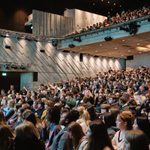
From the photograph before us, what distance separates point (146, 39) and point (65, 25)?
7.06 metres

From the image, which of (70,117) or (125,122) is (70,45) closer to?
(70,117)

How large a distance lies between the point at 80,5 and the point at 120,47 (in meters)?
5.89

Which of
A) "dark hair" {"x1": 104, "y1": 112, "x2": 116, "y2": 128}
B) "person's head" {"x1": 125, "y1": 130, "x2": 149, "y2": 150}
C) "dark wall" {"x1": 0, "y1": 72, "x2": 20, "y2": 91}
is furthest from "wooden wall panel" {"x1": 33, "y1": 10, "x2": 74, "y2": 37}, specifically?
"person's head" {"x1": 125, "y1": 130, "x2": 149, "y2": 150}

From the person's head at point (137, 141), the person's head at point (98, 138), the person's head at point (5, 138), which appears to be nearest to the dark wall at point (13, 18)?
the person's head at point (5, 138)

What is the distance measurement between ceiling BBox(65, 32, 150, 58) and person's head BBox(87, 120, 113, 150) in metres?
16.4

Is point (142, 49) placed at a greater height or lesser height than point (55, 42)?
lesser

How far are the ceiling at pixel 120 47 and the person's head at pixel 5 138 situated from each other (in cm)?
1650

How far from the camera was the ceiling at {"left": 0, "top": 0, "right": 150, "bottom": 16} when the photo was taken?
22531mm

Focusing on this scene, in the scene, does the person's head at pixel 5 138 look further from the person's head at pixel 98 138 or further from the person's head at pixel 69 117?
the person's head at pixel 69 117

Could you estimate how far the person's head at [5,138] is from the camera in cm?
252

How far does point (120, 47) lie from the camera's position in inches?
904

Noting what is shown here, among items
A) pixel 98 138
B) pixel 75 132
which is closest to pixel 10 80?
pixel 75 132

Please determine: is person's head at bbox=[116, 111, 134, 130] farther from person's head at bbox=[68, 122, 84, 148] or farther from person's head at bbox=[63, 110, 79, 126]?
person's head at bbox=[63, 110, 79, 126]

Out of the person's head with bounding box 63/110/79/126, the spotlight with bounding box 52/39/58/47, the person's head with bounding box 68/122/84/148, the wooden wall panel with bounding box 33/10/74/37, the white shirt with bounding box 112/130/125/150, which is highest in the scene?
Answer: the wooden wall panel with bounding box 33/10/74/37
